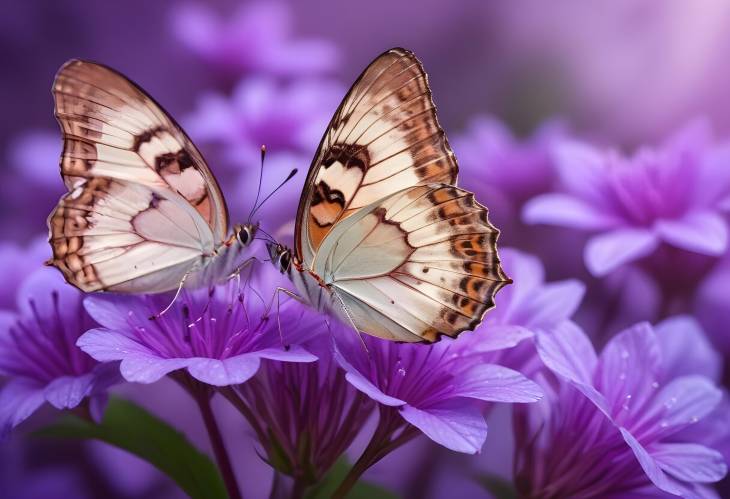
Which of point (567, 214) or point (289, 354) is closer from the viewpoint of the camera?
point (289, 354)

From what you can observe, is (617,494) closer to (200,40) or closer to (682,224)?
(682,224)

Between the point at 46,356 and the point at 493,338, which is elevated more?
the point at 493,338

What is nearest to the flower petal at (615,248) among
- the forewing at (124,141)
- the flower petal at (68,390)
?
the forewing at (124,141)

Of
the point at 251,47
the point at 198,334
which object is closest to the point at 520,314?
the point at 198,334

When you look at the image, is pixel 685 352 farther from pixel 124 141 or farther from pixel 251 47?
pixel 251 47

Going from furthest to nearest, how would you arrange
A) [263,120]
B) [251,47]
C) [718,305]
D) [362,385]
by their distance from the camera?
1. [251,47]
2. [263,120]
3. [718,305]
4. [362,385]

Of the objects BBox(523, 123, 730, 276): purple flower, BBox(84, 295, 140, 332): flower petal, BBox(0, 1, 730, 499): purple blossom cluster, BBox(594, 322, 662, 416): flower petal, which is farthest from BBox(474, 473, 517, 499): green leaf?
BBox(84, 295, 140, 332): flower petal

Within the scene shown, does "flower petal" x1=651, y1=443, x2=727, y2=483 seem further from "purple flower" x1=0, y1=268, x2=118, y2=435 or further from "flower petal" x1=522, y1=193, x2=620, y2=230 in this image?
"purple flower" x1=0, y1=268, x2=118, y2=435
